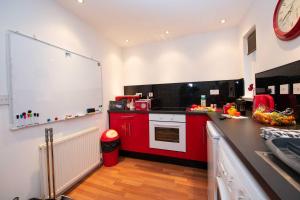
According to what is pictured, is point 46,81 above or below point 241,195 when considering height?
above

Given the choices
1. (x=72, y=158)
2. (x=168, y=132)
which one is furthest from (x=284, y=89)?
(x=72, y=158)

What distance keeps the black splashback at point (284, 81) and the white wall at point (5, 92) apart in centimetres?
222

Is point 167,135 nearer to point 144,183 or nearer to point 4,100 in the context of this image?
point 144,183

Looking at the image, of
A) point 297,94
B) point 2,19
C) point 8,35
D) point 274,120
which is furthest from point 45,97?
Result: point 297,94

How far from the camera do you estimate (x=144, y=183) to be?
1830mm

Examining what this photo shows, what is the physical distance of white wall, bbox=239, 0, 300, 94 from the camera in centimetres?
110

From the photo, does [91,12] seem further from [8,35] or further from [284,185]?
[284,185]

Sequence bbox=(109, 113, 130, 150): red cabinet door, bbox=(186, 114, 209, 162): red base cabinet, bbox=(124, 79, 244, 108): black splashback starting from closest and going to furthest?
bbox=(186, 114, 209, 162): red base cabinet, bbox=(124, 79, 244, 108): black splashback, bbox=(109, 113, 130, 150): red cabinet door

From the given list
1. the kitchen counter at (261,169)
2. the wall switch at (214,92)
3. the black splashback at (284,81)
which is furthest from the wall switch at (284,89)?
the wall switch at (214,92)

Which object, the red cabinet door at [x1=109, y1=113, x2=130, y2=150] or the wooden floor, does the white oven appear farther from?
the red cabinet door at [x1=109, y1=113, x2=130, y2=150]

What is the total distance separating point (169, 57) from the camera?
109 inches

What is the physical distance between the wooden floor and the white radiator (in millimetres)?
147

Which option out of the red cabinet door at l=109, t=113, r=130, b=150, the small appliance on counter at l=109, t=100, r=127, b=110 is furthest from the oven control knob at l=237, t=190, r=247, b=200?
the small appliance on counter at l=109, t=100, r=127, b=110

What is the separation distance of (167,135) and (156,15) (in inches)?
69.3
